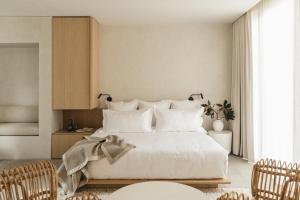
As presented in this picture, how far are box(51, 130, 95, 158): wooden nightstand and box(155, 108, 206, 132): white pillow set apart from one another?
4.45 ft

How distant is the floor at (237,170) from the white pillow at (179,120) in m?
0.77

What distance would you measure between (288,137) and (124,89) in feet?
9.84

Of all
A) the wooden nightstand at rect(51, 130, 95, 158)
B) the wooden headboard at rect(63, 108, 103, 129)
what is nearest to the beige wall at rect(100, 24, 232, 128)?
the wooden headboard at rect(63, 108, 103, 129)

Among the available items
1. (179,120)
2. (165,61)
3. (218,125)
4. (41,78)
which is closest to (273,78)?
(218,125)

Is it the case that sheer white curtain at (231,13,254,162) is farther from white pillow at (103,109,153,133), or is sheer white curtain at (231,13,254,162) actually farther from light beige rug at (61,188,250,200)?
white pillow at (103,109,153,133)

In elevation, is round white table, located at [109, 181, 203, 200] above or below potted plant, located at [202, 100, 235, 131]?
below

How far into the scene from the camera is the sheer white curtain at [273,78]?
330cm

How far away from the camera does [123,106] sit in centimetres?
475

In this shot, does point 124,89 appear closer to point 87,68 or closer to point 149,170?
point 87,68

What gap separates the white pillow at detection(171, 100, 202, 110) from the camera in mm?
4711

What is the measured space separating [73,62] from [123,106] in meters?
1.16

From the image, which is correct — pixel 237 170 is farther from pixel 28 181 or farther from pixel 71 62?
pixel 71 62

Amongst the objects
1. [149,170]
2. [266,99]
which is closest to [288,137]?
[266,99]

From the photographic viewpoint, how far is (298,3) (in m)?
2.91
